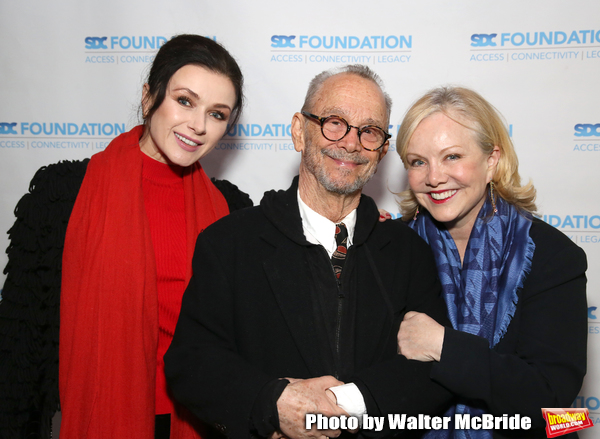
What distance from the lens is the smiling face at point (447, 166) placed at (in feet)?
5.83

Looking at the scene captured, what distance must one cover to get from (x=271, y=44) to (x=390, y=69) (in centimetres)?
72

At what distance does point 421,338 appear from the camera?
5.03 ft

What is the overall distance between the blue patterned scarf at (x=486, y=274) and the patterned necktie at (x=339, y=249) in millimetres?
473

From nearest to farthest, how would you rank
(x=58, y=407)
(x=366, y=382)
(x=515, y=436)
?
(x=366, y=382) → (x=515, y=436) → (x=58, y=407)

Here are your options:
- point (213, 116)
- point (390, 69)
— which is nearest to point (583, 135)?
point (390, 69)

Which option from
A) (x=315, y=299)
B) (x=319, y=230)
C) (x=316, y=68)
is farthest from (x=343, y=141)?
(x=316, y=68)

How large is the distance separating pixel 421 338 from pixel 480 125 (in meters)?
0.87

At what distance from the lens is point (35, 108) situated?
275cm

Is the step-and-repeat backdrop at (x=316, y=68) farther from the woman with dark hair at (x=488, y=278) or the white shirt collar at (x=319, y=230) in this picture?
the white shirt collar at (x=319, y=230)

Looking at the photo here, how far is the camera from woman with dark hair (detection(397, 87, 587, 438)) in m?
1.52

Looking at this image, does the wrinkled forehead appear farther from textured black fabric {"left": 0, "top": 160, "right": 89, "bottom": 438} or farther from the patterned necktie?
textured black fabric {"left": 0, "top": 160, "right": 89, "bottom": 438}

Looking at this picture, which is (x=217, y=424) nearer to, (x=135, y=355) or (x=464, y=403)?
(x=135, y=355)


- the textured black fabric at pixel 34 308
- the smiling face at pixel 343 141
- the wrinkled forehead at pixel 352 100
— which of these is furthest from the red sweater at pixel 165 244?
the wrinkled forehead at pixel 352 100

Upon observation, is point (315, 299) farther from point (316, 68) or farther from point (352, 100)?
point (316, 68)
